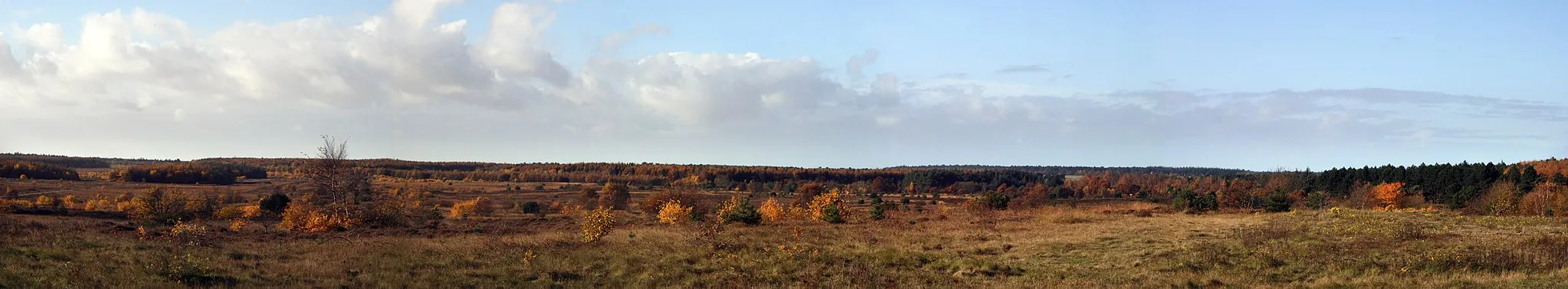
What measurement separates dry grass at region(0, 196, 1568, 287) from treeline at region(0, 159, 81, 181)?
16366 centimetres

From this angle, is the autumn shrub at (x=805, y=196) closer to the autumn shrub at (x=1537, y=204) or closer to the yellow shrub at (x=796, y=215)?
the yellow shrub at (x=796, y=215)

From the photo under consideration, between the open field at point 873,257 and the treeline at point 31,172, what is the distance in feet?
536

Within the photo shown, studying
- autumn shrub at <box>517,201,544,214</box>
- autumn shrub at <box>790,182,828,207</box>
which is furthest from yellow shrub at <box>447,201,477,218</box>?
autumn shrub at <box>790,182,828,207</box>

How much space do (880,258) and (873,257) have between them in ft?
1.03

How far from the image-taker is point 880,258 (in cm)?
2672

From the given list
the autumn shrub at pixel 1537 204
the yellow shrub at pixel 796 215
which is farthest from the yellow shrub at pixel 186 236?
the autumn shrub at pixel 1537 204

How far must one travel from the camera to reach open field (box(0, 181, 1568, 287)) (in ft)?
66.3

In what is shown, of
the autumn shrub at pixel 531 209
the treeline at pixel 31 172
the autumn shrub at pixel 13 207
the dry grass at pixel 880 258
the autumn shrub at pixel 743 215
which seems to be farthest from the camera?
the treeline at pixel 31 172

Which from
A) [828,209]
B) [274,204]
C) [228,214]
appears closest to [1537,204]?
[828,209]

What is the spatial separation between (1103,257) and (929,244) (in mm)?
7303

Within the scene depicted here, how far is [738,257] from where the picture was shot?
27109 millimetres

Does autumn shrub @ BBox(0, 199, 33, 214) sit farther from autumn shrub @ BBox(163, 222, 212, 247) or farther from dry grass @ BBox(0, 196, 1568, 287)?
autumn shrub @ BBox(163, 222, 212, 247)

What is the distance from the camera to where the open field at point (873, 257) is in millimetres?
20203

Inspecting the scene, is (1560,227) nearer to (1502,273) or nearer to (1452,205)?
(1502,273)
